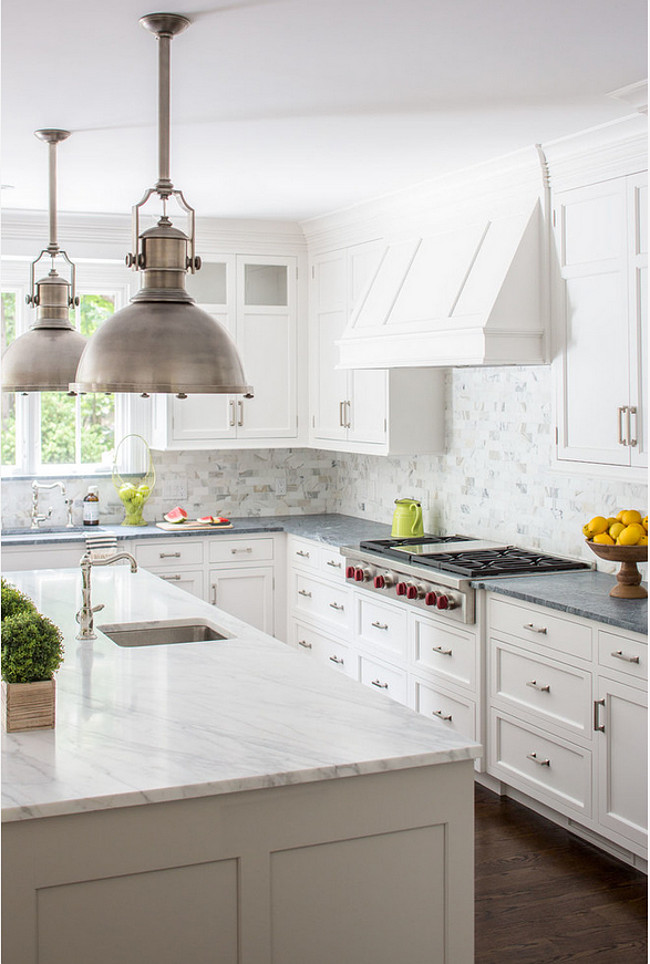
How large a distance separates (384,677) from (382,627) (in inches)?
9.5

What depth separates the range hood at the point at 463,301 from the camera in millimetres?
4172

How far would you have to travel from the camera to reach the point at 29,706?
91.8 inches

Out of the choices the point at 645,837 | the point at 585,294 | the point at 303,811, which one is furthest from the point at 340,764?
the point at 585,294

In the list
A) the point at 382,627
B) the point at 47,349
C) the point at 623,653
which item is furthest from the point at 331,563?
the point at 47,349

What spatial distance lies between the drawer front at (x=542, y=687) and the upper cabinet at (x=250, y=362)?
8.06 feet

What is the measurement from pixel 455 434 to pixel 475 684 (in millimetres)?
1611

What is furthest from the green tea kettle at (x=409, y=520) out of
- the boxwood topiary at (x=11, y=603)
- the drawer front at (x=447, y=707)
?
the boxwood topiary at (x=11, y=603)

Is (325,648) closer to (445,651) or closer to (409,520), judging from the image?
(409,520)

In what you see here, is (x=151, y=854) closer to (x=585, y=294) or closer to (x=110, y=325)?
(x=110, y=325)

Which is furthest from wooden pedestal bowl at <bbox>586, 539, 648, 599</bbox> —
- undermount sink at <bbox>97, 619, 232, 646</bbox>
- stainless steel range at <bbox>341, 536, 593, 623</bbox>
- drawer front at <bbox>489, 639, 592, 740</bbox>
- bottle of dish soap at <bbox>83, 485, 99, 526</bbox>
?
bottle of dish soap at <bbox>83, 485, 99, 526</bbox>

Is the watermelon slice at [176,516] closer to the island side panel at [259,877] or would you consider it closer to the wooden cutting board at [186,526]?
the wooden cutting board at [186,526]

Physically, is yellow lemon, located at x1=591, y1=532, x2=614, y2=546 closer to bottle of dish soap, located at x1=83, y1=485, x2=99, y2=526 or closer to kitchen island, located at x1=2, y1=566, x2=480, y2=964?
kitchen island, located at x1=2, y1=566, x2=480, y2=964

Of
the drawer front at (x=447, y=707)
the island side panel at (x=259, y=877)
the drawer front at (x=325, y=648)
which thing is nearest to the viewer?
the island side panel at (x=259, y=877)

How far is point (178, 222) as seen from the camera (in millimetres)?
5832
